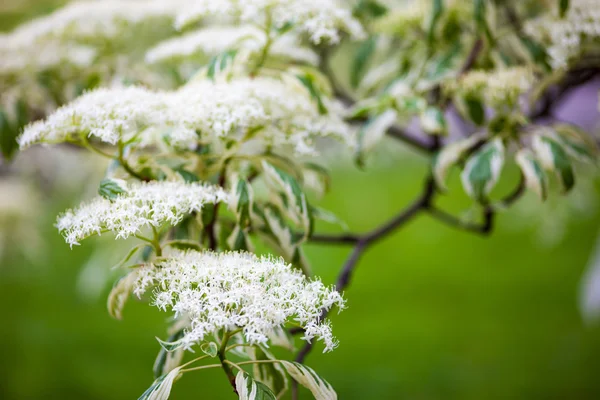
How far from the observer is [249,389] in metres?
0.63

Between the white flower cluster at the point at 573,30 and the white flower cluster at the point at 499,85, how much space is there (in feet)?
0.22

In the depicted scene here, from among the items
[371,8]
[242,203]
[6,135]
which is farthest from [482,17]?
[6,135]

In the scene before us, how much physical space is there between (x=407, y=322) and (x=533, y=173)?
2006 millimetres

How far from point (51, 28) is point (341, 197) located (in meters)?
3.68

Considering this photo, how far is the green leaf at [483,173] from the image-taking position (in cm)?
100

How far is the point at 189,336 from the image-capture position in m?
0.57

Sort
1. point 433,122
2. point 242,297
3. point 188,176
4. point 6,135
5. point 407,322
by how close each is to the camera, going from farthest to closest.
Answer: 1. point 407,322
2. point 6,135
3. point 433,122
4. point 188,176
5. point 242,297

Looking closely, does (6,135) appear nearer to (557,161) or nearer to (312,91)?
(312,91)

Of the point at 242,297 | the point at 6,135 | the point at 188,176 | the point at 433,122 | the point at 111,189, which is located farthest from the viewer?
the point at 6,135

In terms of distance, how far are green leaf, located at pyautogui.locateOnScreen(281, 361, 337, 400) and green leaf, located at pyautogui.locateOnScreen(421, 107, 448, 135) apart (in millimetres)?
581

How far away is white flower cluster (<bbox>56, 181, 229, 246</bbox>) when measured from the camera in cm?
67

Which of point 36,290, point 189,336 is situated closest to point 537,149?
point 189,336

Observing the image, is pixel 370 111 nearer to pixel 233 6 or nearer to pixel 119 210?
pixel 233 6

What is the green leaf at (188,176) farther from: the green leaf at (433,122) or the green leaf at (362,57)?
the green leaf at (362,57)
